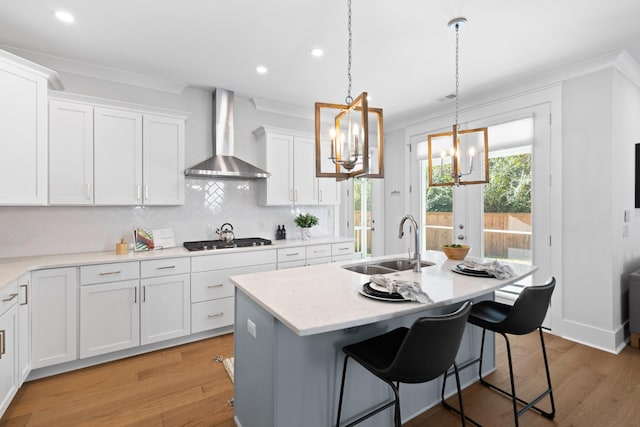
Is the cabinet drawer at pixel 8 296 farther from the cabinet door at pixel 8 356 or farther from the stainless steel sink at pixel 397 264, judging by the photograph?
the stainless steel sink at pixel 397 264

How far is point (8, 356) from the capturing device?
1997 mm

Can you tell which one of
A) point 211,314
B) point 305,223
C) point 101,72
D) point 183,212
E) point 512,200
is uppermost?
point 101,72

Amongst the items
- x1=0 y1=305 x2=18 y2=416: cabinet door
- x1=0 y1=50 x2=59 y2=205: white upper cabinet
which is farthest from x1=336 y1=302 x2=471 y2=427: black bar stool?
x1=0 y1=50 x2=59 y2=205: white upper cabinet

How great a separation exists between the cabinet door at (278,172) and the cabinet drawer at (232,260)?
0.73m

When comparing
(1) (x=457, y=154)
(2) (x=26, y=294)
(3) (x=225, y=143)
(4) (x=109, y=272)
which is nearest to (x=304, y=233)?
(3) (x=225, y=143)

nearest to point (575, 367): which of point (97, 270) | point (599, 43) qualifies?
→ point (599, 43)

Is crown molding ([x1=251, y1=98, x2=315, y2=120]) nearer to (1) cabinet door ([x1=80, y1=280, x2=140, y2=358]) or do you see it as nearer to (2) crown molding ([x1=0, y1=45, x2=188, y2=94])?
(2) crown molding ([x1=0, y1=45, x2=188, y2=94])

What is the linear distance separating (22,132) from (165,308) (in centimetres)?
183

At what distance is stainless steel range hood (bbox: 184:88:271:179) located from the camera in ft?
11.8

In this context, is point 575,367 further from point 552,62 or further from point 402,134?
point 402,134

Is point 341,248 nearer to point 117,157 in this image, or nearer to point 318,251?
point 318,251

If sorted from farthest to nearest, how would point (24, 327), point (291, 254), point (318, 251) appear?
1. point (318, 251)
2. point (291, 254)
3. point (24, 327)

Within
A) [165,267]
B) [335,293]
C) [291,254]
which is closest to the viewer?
[335,293]

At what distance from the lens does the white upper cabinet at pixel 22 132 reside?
2.19 m
